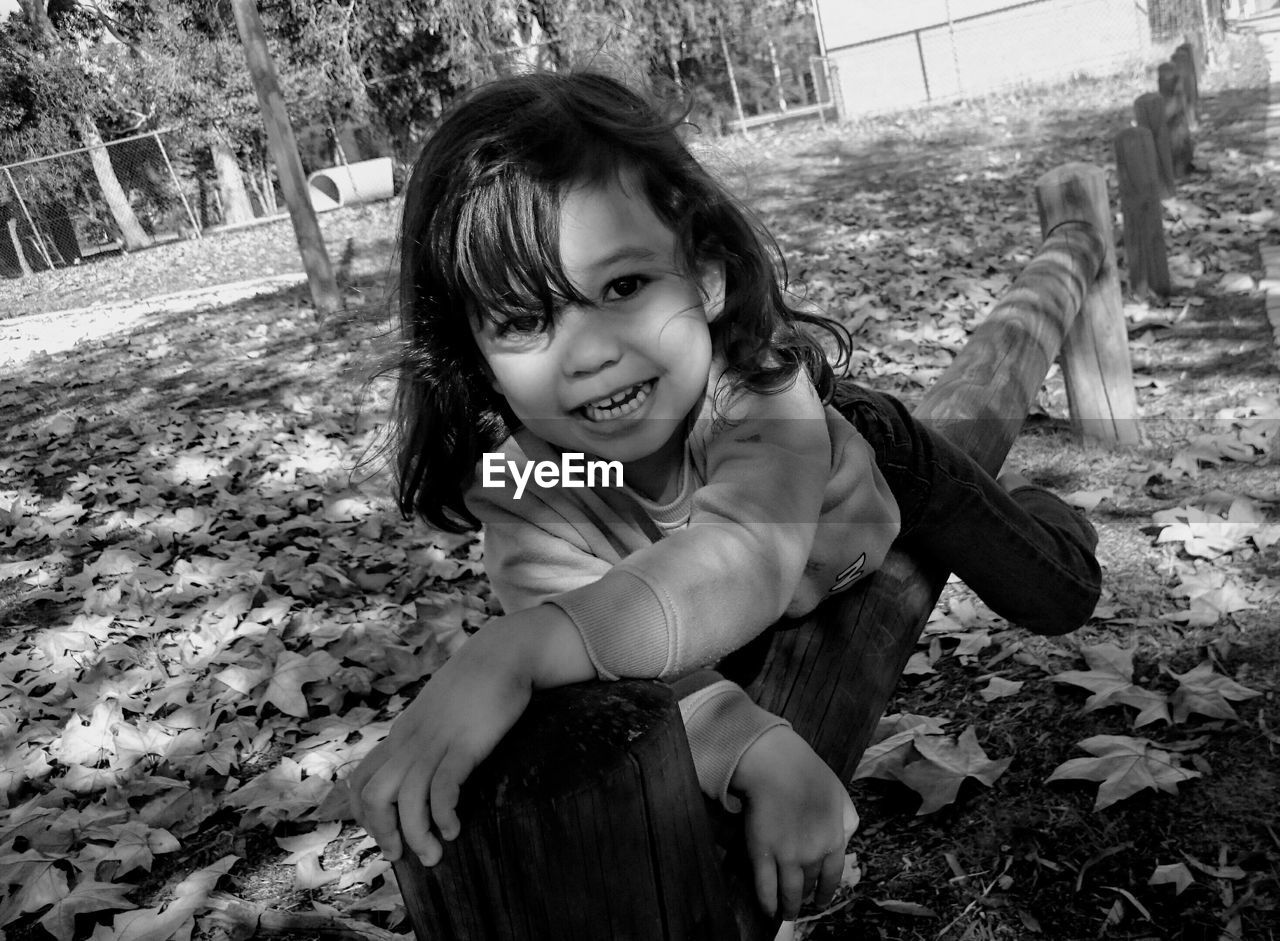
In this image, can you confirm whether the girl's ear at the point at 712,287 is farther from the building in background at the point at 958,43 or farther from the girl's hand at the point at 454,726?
the building in background at the point at 958,43

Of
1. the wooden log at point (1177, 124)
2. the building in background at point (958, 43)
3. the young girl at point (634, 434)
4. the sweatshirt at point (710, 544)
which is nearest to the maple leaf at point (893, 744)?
the young girl at point (634, 434)

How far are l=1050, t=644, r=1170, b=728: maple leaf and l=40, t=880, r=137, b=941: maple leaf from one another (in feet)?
6.35

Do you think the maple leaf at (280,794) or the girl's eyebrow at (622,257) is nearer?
the girl's eyebrow at (622,257)

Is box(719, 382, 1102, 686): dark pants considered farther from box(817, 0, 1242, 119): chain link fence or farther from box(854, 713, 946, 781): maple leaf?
box(817, 0, 1242, 119): chain link fence

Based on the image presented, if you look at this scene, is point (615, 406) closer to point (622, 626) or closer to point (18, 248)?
point (622, 626)

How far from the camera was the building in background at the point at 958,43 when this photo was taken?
1983 cm

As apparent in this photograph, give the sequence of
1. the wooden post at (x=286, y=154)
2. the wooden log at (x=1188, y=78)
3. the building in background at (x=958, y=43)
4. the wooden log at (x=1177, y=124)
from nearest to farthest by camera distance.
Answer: the wooden post at (x=286, y=154), the wooden log at (x=1177, y=124), the wooden log at (x=1188, y=78), the building in background at (x=958, y=43)

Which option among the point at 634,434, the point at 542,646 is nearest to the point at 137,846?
the point at 634,434

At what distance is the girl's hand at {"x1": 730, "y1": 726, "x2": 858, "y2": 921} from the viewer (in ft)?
3.64

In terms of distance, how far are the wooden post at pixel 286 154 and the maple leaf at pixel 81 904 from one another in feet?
21.2

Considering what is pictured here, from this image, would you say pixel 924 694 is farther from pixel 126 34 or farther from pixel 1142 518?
pixel 126 34

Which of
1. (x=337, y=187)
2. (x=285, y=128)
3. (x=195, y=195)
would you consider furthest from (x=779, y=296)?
(x=195, y=195)

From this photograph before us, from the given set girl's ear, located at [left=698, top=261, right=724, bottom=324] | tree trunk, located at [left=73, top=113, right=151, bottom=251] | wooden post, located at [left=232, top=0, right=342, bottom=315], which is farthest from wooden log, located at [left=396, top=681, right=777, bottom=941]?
tree trunk, located at [left=73, top=113, right=151, bottom=251]

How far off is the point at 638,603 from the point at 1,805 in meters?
1.96
